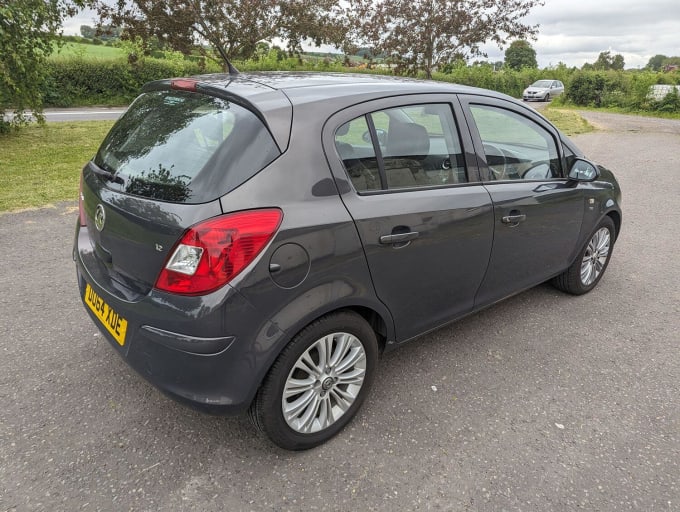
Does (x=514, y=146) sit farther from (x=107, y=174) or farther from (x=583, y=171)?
(x=107, y=174)

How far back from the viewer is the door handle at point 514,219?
293 centimetres

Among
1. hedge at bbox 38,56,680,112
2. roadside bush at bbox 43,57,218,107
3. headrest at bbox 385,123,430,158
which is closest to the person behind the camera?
headrest at bbox 385,123,430,158

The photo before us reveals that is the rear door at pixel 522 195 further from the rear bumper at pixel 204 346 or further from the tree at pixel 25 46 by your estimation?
the tree at pixel 25 46

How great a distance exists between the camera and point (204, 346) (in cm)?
191


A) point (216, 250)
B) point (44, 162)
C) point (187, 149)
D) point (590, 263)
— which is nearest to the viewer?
point (216, 250)

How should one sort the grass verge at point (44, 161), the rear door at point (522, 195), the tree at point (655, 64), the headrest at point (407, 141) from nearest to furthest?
1. the headrest at point (407, 141)
2. the rear door at point (522, 195)
3. the grass verge at point (44, 161)
4. the tree at point (655, 64)

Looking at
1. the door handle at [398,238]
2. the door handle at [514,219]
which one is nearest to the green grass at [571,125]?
the door handle at [514,219]

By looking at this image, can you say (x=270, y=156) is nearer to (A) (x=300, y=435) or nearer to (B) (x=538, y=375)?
→ (A) (x=300, y=435)

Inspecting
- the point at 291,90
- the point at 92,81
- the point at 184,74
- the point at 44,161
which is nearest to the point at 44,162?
the point at 44,161

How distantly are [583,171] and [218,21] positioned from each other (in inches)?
464

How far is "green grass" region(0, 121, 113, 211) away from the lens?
6.42 metres

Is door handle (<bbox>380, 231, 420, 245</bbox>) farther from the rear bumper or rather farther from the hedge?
the hedge

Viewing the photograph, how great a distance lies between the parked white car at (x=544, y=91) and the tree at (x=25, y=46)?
92.3 feet

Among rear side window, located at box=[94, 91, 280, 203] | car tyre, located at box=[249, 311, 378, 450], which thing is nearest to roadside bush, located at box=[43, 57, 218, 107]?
rear side window, located at box=[94, 91, 280, 203]
